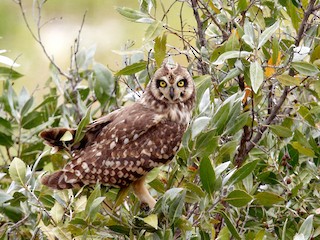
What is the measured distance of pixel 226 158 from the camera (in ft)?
10.3

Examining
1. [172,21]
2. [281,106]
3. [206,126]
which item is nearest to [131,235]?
[206,126]

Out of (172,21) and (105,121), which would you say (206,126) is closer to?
(105,121)

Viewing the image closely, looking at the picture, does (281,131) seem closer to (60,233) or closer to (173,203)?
(173,203)

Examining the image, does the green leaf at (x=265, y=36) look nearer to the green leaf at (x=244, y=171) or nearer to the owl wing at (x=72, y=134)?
the green leaf at (x=244, y=171)

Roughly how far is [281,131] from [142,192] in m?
0.49

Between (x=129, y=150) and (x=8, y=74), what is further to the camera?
(x=8, y=74)

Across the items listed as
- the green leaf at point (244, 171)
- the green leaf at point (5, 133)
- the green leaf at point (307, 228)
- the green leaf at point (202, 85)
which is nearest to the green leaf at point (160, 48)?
the green leaf at point (202, 85)

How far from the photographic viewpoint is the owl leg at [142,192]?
3.07 m

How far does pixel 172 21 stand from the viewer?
7.77 metres

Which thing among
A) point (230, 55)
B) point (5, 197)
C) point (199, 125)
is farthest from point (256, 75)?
point (5, 197)

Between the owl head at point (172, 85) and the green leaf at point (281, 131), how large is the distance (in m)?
0.32

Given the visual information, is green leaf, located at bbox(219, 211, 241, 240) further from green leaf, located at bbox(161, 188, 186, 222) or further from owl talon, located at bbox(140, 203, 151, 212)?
owl talon, located at bbox(140, 203, 151, 212)

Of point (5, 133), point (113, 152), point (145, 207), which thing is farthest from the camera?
point (5, 133)

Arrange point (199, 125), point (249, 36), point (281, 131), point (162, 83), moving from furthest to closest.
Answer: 1. point (162, 83)
2. point (281, 131)
3. point (249, 36)
4. point (199, 125)
